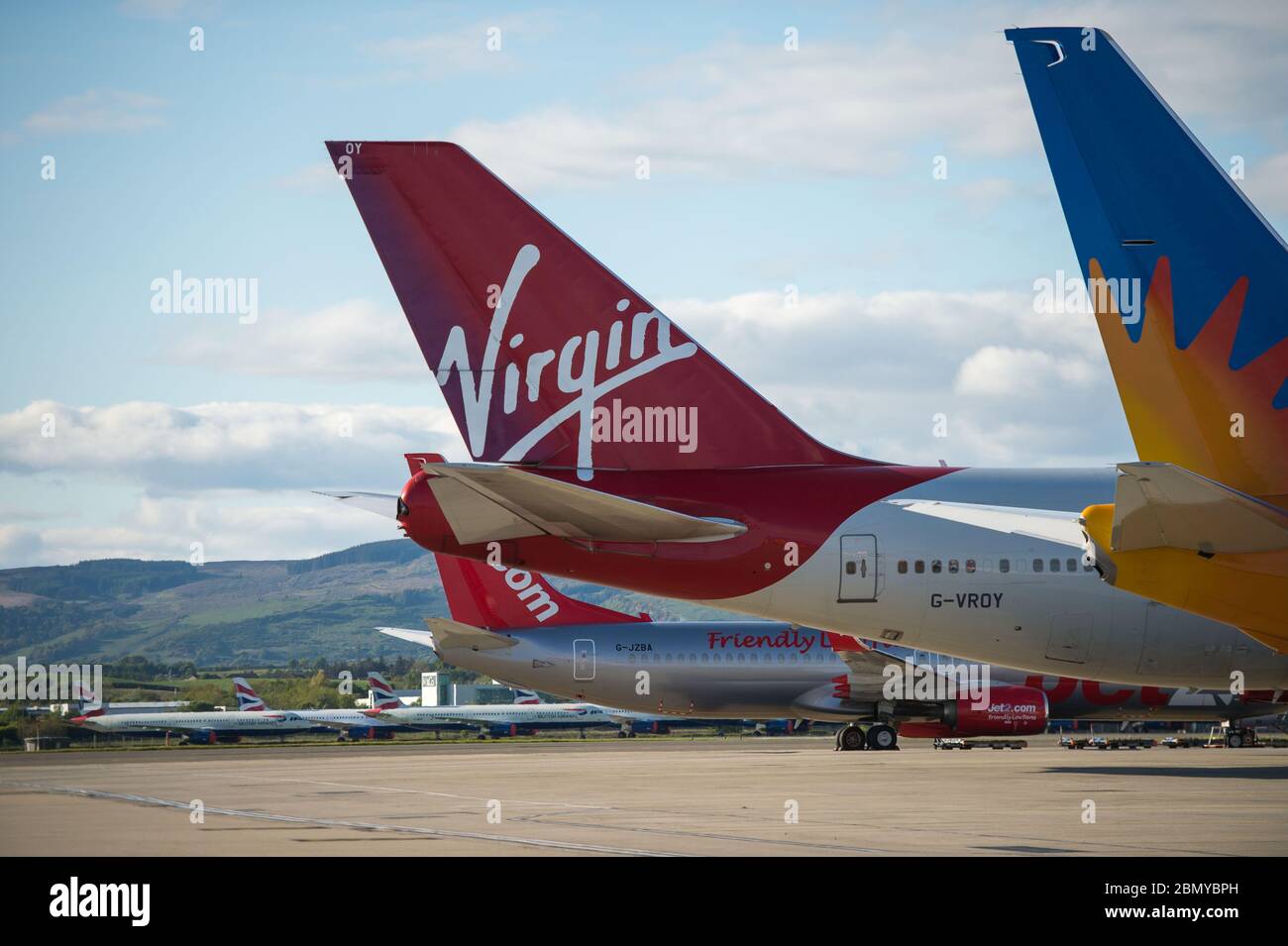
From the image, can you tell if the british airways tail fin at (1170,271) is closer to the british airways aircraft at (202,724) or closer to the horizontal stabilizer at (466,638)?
the horizontal stabilizer at (466,638)

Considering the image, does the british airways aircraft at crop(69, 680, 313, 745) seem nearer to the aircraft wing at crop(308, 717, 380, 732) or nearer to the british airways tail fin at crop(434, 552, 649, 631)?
the aircraft wing at crop(308, 717, 380, 732)

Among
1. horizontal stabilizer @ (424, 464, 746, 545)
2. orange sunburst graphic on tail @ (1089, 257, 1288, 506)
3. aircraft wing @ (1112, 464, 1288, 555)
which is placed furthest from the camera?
horizontal stabilizer @ (424, 464, 746, 545)

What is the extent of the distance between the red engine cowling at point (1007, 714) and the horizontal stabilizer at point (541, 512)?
2395 cm

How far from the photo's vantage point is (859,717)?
148 feet

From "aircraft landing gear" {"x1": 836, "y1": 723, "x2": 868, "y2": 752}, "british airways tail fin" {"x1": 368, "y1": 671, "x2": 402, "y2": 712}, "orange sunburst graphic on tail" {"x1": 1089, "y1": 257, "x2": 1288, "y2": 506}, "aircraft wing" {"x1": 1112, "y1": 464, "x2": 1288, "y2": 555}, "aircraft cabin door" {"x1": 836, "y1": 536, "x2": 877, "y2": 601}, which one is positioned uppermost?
"orange sunburst graphic on tail" {"x1": 1089, "y1": 257, "x2": 1288, "y2": 506}

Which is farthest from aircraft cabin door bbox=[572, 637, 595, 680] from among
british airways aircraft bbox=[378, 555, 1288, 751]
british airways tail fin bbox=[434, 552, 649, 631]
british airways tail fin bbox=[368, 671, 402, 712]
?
british airways tail fin bbox=[368, 671, 402, 712]

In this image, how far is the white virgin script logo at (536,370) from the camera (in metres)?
17.1

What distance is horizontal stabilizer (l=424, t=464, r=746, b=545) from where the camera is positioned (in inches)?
556

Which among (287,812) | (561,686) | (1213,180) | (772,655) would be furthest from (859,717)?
(1213,180)

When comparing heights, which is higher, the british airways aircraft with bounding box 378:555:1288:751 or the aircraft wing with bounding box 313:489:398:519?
the aircraft wing with bounding box 313:489:398:519

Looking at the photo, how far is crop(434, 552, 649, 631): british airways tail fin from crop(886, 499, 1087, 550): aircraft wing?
85.1 feet

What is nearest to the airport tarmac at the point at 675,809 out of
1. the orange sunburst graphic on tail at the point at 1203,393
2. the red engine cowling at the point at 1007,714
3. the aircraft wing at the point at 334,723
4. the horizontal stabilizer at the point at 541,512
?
the red engine cowling at the point at 1007,714
